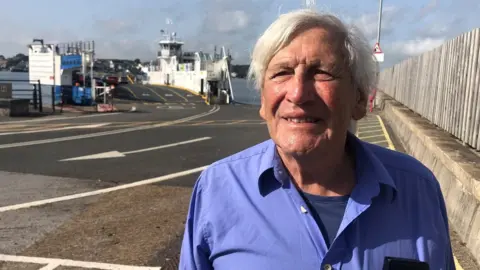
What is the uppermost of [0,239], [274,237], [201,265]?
[274,237]

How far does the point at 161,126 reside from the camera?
56.7ft

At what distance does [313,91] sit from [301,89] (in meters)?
0.05

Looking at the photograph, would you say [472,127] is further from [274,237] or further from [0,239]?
[0,239]

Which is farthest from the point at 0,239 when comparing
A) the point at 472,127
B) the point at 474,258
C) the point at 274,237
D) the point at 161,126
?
the point at 161,126

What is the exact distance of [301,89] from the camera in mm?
1961

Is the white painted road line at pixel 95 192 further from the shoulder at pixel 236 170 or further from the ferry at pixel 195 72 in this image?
the ferry at pixel 195 72

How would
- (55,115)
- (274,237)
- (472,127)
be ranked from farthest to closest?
(55,115) < (472,127) < (274,237)

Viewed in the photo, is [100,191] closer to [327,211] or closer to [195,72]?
[327,211]

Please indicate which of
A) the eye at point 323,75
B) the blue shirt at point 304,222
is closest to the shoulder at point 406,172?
the blue shirt at point 304,222

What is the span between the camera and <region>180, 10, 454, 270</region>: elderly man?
189 cm

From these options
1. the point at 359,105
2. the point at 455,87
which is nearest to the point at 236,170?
the point at 359,105

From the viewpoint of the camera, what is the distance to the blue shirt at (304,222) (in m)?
1.87

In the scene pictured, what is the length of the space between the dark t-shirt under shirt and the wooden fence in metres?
4.32

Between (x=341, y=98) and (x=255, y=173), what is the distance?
19.6 inches
